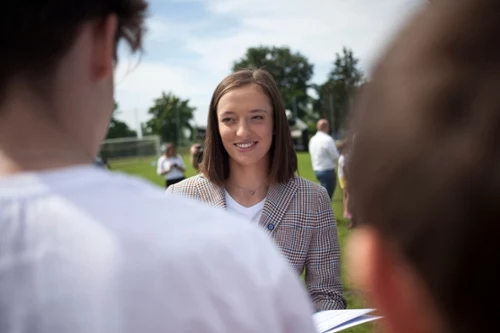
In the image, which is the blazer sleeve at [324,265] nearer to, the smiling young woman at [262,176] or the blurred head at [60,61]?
the smiling young woman at [262,176]

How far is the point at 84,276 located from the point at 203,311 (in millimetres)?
175

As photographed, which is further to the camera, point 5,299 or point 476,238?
point 5,299

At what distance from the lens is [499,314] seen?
0.58 m

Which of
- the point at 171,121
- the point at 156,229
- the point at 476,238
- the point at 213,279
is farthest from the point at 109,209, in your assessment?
the point at 171,121

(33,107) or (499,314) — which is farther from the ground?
A: (33,107)

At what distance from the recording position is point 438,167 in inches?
23.1

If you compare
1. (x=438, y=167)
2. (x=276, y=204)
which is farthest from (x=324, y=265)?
(x=438, y=167)

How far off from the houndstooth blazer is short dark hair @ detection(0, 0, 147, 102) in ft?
5.38

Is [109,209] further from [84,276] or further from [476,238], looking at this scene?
[476,238]

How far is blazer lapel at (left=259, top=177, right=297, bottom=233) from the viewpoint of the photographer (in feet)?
8.02

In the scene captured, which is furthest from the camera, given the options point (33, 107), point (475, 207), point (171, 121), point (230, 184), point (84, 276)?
point (171, 121)

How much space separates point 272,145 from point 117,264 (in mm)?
1958

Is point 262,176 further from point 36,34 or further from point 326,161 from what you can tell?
point 326,161

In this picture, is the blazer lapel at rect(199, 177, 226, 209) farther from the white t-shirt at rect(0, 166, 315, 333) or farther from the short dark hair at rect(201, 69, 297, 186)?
the white t-shirt at rect(0, 166, 315, 333)
